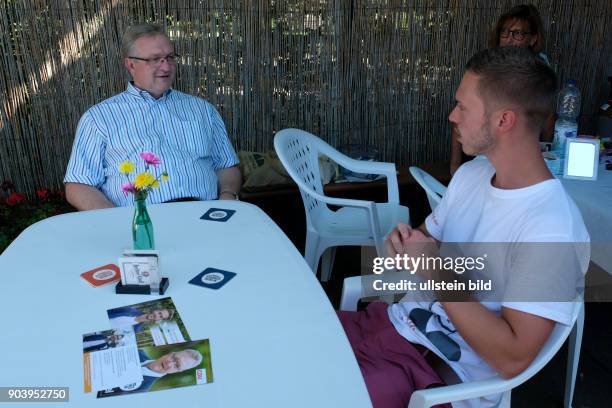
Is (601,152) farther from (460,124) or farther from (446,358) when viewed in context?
(446,358)

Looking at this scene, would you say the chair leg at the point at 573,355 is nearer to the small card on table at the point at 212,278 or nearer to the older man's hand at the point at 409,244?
the older man's hand at the point at 409,244

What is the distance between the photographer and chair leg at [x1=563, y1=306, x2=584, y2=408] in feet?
6.36

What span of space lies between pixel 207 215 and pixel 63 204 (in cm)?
154

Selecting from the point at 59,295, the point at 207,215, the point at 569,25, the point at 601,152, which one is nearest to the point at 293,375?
the point at 59,295

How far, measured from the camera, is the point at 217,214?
6.56ft

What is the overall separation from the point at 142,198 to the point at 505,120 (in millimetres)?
969

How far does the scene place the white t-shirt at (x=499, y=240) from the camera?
1185 mm

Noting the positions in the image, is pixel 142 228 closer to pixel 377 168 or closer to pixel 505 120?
pixel 505 120

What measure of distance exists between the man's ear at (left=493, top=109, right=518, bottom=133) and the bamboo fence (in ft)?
8.06

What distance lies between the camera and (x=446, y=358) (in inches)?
54.9

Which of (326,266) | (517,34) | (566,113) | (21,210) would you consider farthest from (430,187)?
(21,210)

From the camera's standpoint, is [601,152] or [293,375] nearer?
[293,375]

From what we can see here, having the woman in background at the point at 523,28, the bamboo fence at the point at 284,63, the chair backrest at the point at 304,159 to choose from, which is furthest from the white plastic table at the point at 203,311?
the woman in background at the point at 523,28

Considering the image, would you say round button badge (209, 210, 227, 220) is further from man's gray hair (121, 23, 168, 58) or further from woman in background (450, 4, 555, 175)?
woman in background (450, 4, 555, 175)
